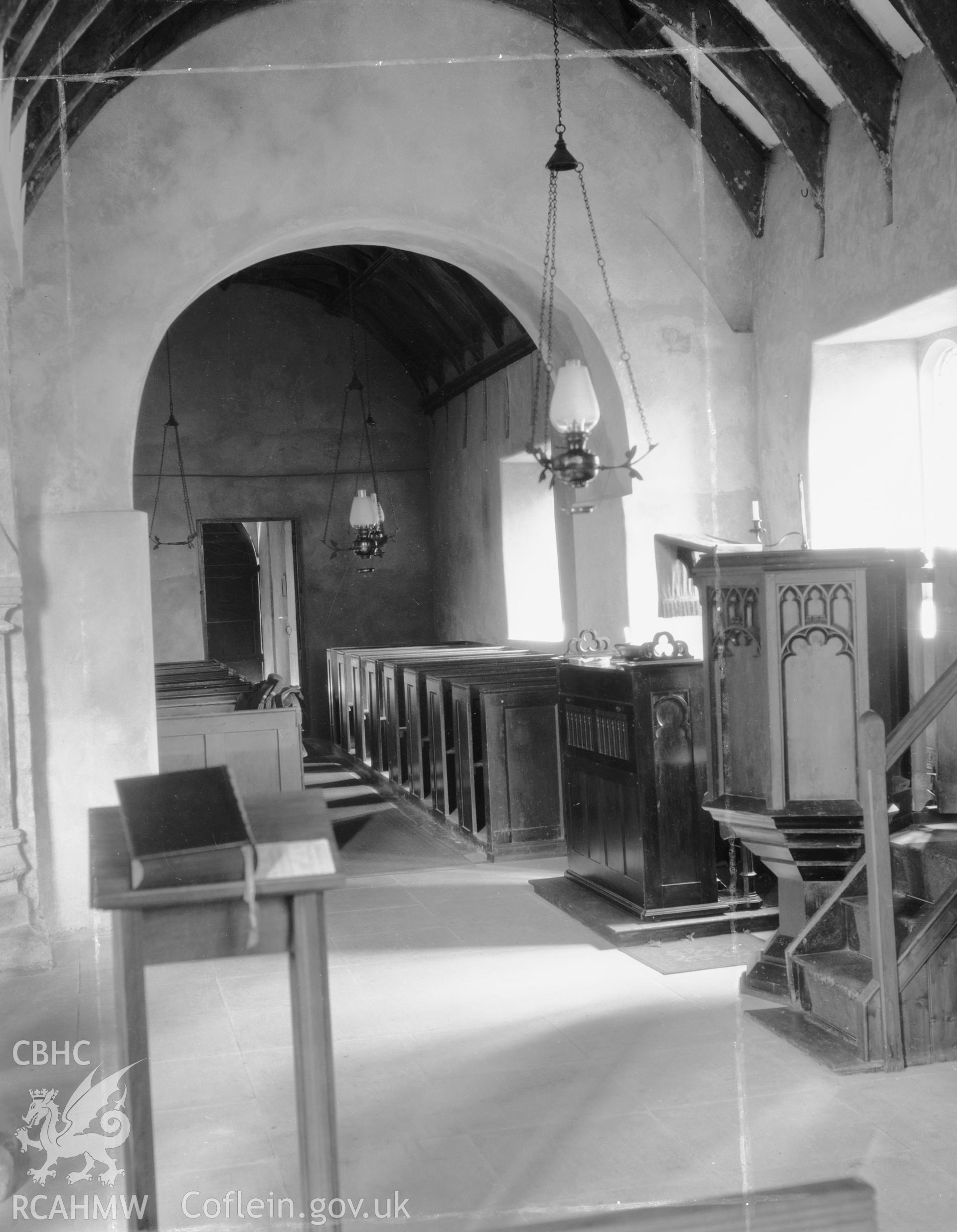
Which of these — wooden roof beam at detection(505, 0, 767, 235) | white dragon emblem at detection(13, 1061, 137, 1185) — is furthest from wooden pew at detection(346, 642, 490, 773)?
white dragon emblem at detection(13, 1061, 137, 1185)

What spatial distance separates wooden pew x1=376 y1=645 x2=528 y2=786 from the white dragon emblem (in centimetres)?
501

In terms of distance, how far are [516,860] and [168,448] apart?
749cm

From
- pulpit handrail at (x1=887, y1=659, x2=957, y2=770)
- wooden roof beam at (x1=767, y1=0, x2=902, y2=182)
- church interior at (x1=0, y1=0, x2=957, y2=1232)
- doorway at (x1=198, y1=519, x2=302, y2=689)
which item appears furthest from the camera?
doorway at (x1=198, y1=519, x2=302, y2=689)

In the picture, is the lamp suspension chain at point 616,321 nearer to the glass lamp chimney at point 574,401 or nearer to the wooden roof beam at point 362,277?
the glass lamp chimney at point 574,401

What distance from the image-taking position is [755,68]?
19.0 feet

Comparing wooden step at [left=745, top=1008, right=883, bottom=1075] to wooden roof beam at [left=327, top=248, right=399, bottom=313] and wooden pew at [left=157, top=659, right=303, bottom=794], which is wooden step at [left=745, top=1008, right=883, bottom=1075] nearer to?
wooden pew at [left=157, top=659, right=303, bottom=794]

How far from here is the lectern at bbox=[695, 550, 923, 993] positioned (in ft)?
13.4

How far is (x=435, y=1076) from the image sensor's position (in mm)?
3693

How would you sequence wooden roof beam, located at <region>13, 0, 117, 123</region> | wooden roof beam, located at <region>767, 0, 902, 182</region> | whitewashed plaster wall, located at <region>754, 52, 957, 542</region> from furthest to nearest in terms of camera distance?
wooden roof beam, located at <region>767, 0, 902, 182</region> < whitewashed plaster wall, located at <region>754, 52, 957, 542</region> < wooden roof beam, located at <region>13, 0, 117, 123</region>

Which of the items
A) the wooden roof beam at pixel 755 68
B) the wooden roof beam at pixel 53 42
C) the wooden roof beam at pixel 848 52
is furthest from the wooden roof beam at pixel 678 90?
the wooden roof beam at pixel 53 42

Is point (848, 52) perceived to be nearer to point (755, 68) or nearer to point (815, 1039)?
point (755, 68)

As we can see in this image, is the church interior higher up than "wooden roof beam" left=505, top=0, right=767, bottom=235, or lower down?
lower down

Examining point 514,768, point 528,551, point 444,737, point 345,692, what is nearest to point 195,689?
point 444,737

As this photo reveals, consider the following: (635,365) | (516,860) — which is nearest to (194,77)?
(635,365)
